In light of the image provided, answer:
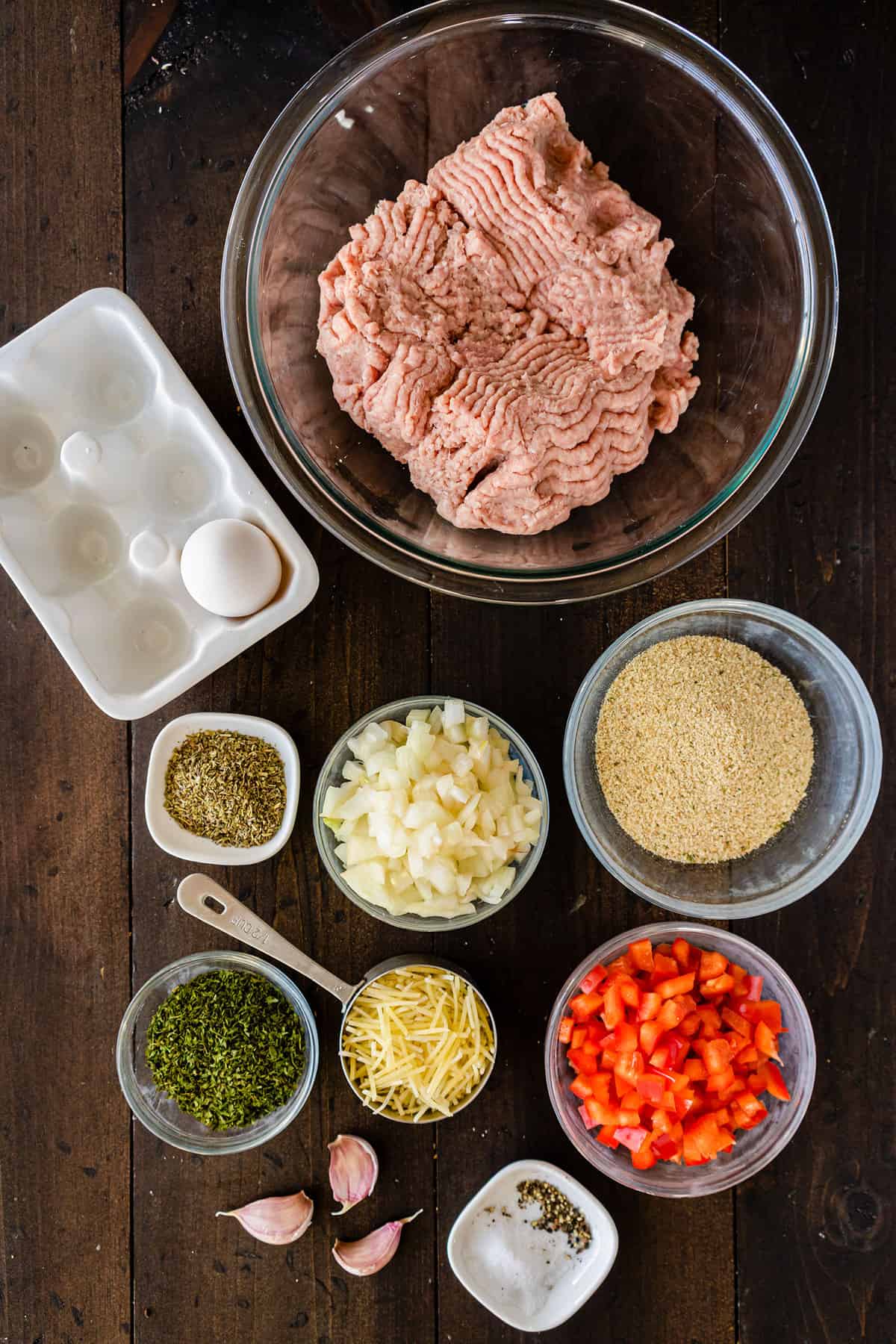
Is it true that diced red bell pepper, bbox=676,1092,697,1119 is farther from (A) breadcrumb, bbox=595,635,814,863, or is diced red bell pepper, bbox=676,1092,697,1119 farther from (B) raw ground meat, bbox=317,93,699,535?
(B) raw ground meat, bbox=317,93,699,535

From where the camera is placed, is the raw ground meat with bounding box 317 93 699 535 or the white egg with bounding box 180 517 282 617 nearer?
the raw ground meat with bounding box 317 93 699 535

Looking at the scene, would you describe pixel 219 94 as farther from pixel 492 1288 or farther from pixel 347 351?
pixel 492 1288

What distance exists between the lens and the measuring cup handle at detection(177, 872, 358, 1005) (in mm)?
1688

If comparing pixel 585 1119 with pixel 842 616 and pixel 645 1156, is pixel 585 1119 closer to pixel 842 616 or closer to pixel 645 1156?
pixel 645 1156

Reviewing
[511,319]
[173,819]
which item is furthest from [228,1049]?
[511,319]

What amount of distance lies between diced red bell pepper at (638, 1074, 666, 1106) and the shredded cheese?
0.86 feet

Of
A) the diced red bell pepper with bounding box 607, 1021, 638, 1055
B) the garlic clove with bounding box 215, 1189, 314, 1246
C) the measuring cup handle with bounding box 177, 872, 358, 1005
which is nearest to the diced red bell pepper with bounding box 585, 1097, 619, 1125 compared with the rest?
the diced red bell pepper with bounding box 607, 1021, 638, 1055

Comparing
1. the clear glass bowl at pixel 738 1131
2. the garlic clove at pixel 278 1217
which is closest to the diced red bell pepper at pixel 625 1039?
the clear glass bowl at pixel 738 1131

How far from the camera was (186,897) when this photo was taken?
5.55 feet

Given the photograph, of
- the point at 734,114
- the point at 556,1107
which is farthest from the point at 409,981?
the point at 734,114

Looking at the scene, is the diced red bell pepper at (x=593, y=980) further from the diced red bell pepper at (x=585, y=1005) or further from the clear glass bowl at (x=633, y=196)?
the clear glass bowl at (x=633, y=196)

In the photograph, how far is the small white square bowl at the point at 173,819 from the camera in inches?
65.7

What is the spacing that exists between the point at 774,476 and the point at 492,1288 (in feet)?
4.90

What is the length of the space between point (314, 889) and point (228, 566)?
2.08 feet
